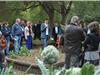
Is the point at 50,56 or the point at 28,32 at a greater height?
the point at 50,56

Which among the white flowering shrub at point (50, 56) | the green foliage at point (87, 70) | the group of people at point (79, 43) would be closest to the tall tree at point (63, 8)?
the group of people at point (79, 43)

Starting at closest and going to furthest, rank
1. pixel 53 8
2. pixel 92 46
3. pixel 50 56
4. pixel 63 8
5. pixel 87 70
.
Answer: pixel 87 70
pixel 50 56
pixel 92 46
pixel 53 8
pixel 63 8

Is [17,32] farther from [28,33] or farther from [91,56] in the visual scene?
[91,56]

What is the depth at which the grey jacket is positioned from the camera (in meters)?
9.56

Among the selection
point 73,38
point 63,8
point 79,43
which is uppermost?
point 73,38

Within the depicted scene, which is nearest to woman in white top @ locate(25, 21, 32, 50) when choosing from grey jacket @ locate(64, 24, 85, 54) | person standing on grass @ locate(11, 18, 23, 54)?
person standing on grass @ locate(11, 18, 23, 54)

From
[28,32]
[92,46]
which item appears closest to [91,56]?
[92,46]

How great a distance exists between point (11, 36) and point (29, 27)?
144 centimetres

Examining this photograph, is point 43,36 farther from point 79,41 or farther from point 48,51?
point 48,51

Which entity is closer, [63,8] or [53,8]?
[53,8]

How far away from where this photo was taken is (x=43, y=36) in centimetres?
1953

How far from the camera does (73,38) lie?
381 inches

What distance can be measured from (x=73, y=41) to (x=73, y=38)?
10 cm

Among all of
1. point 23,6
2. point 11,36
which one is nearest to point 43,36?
point 11,36
